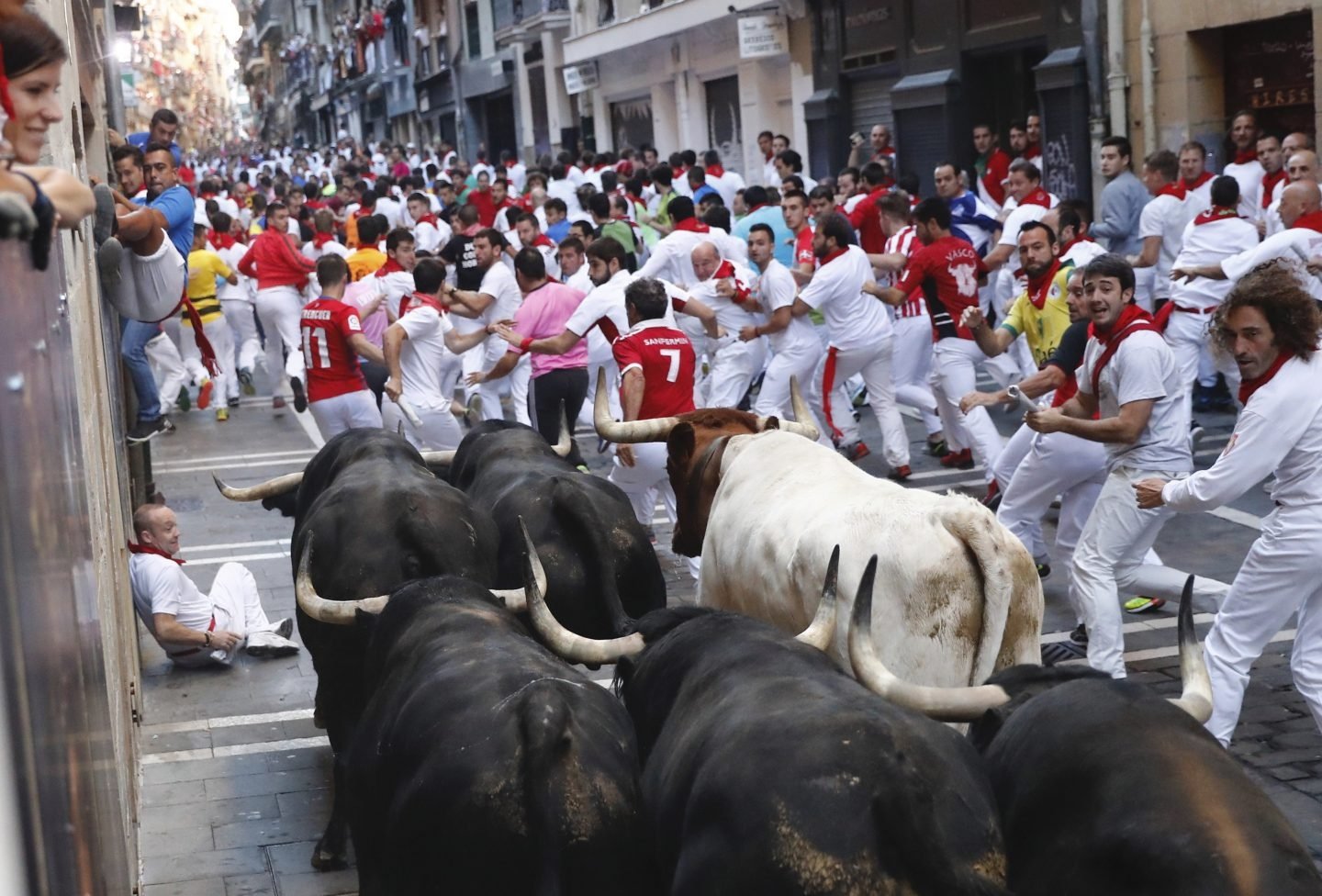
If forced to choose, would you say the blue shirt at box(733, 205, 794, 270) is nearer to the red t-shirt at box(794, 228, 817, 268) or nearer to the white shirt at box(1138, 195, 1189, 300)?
the red t-shirt at box(794, 228, 817, 268)

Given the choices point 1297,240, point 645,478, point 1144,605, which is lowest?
point 1144,605

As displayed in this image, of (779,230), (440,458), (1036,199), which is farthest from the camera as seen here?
(779,230)

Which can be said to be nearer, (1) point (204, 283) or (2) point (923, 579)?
(2) point (923, 579)

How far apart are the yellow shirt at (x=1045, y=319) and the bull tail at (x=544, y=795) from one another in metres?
6.38

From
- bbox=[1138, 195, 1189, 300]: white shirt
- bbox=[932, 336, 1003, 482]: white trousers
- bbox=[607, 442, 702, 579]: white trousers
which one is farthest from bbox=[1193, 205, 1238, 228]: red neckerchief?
bbox=[607, 442, 702, 579]: white trousers

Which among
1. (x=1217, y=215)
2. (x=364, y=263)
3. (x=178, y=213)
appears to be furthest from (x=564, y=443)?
(x=364, y=263)

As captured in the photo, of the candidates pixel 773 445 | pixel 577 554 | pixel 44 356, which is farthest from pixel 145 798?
pixel 44 356

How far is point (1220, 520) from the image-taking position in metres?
10.6

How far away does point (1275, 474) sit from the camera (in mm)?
6355

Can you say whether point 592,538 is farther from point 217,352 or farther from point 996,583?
point 217,352

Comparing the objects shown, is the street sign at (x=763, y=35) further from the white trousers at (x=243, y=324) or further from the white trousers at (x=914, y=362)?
the white trousers at (x=914, y=362)

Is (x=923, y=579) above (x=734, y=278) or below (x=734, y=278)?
below

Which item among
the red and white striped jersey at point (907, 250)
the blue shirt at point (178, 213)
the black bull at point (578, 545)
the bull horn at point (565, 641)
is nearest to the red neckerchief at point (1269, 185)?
the red and white striped jersey at point (907, 250)

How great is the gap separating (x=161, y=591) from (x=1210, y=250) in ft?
27.6
